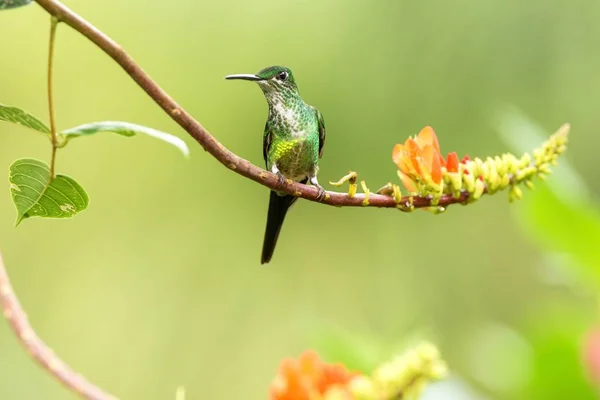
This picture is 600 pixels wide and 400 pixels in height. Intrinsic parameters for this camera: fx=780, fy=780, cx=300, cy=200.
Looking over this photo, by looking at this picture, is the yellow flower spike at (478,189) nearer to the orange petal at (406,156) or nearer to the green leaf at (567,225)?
the orange petal at (406,156)

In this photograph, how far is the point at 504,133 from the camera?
993mm

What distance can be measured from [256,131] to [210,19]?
2.34 ft

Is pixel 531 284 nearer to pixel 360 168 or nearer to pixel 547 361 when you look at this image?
pixel 360 168

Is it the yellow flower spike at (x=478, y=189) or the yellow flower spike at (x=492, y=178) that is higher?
the yellow flower spike at (x=492, y=178)

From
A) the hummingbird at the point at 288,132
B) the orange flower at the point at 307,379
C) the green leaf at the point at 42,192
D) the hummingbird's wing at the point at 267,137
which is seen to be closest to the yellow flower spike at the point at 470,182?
the orange flower at the point at 307,379

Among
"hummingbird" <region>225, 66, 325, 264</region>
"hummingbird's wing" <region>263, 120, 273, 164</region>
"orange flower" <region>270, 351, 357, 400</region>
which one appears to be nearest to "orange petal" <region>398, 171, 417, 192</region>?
"orange flower" <region>270, 351, 357, 400</region>

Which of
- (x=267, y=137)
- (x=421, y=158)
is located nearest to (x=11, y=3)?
(x=421, y=158)

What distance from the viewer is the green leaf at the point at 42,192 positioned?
630 mm

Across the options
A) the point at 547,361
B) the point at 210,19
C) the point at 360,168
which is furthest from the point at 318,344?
the point at 210,19

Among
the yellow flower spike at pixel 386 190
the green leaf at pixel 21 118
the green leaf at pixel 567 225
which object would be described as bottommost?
the green leaf at pixel 567 225

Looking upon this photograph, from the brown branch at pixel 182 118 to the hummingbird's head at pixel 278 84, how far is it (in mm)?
546

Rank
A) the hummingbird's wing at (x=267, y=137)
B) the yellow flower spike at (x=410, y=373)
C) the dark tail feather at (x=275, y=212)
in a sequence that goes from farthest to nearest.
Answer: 1. the hummingbird's wing at (x=267, y=137)
2. the dark tail feather at (x=275, y=212)
3. the yellow flower spike at (x=410, y=373)

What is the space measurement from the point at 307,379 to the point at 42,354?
0.60ft

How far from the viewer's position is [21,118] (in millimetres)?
581
